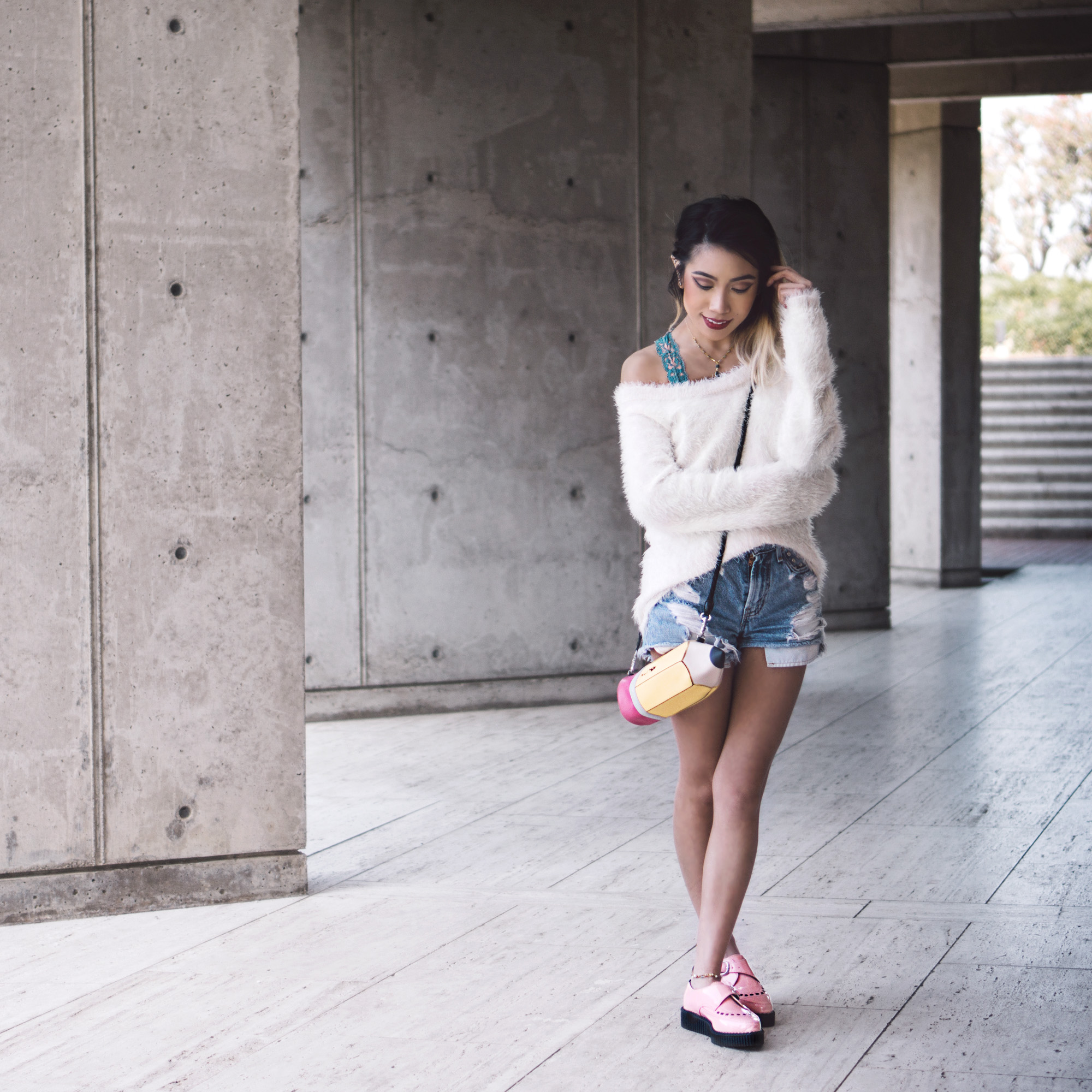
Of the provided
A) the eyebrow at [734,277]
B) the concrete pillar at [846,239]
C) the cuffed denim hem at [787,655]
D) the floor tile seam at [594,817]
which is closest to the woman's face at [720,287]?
the eyebrow at [734,277]

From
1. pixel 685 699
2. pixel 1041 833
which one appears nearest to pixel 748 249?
pixel 685 699

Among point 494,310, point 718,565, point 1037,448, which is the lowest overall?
point 718,565

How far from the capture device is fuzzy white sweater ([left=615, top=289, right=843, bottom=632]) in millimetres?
3557

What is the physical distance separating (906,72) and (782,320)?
1230 centimetres

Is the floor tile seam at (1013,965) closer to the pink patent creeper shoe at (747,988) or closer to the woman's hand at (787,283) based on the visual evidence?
the pink patent creeper shoe at (747,988)

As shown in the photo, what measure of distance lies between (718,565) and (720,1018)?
1.06 metres

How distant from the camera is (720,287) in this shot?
3.59 meters

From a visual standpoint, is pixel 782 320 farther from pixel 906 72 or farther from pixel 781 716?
pixel 906 72

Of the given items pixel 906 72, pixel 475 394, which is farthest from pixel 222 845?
pixel 906 72

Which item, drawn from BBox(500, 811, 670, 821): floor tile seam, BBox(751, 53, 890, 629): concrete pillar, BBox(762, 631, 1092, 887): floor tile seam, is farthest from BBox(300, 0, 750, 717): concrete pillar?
BBox(751, 53, 890, 629): concrete pillar

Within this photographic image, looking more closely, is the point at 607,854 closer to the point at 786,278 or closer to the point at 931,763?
the point at 931,763

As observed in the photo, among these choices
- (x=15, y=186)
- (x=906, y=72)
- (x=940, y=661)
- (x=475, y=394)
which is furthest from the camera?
(x=906, y=72)

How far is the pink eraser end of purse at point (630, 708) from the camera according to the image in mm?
3539

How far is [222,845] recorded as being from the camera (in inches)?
193
